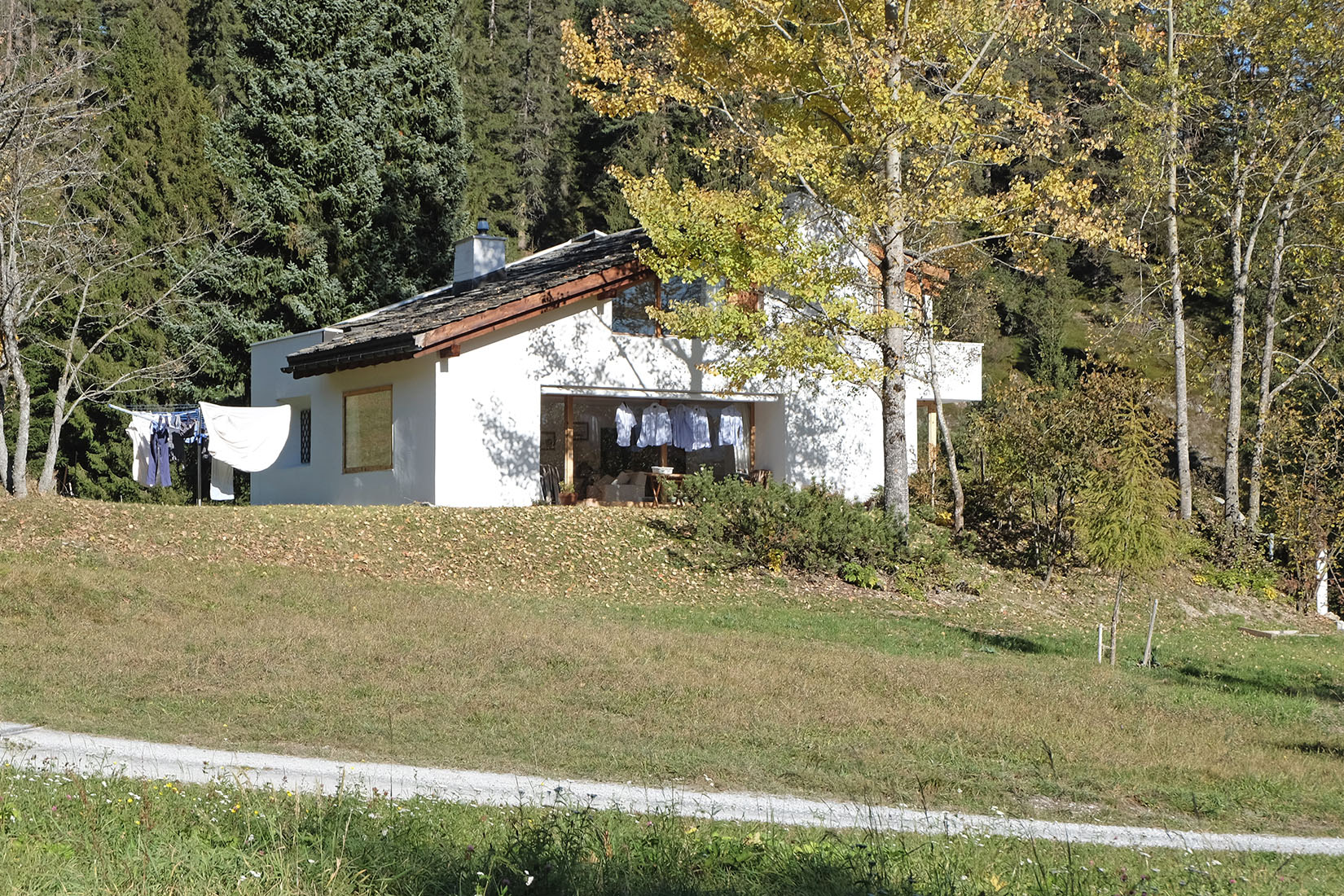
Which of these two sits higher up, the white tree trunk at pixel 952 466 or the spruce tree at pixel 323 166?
the spruce tree at pixel 323 166

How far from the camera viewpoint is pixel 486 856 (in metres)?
5.60

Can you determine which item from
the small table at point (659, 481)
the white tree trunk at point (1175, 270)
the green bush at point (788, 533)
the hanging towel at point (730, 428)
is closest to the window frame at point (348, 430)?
the small table at point (659, 481)

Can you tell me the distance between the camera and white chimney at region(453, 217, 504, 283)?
26.9m

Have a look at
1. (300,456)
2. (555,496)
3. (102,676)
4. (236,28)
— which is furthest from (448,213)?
(102,676)

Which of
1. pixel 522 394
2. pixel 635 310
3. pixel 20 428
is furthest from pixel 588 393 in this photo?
pixel 20 428

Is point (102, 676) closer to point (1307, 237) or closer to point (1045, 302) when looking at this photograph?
point (1307, 237)

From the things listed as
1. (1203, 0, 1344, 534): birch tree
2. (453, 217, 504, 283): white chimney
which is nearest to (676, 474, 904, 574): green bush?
(1203, 0, 1344, 534): birch tree

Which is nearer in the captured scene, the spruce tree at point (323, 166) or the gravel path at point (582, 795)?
the gravel path at point (582, 795)

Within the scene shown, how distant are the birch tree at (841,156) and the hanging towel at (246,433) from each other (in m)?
8.01

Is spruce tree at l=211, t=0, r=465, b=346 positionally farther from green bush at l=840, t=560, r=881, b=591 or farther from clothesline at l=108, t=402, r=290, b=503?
green bush at l=840, t=560, r=881, b=591

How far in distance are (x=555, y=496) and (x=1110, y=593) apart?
10.0 m

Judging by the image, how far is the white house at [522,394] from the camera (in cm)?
2178

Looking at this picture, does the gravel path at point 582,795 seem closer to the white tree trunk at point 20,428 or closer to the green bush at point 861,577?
the green bush at point 861,577

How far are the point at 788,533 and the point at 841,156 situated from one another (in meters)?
6.19
